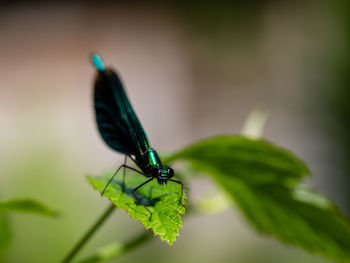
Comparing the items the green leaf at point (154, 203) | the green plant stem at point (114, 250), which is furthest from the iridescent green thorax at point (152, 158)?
the green plant stem at point (114, 250)

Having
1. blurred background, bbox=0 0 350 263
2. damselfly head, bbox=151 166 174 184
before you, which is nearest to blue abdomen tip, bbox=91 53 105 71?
damselfly head, bbox=151 166 174 184

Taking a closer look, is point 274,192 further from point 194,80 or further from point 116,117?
point 194,80

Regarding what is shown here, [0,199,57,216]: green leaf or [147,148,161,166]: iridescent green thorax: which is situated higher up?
[147,148,161,166]: iridescent green thorax

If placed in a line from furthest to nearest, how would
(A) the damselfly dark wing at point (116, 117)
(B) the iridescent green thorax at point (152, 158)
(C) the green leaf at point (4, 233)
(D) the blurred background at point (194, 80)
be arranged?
(D) the blurred background at point (194, 80) → (A) the damselfly dark wing at point (116, 117) → (B) the iridescent green thorax at point (152, 158) → (C) the green leaf at point (4, 233)

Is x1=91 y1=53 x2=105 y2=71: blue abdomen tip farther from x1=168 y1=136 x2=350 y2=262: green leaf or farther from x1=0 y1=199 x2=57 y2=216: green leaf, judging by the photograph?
x1=0 y1=199 x2=57 y2=216: green leaf

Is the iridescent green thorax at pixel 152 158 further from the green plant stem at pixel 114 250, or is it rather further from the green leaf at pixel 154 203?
the green plant stem at pixel 114 250

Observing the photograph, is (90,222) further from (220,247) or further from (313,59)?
(313,59)
